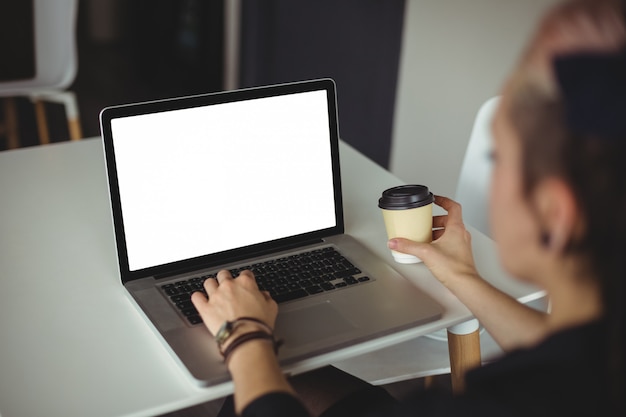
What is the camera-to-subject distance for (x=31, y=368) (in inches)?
42.5

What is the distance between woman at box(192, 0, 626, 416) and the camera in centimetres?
68

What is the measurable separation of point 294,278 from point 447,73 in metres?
1.71

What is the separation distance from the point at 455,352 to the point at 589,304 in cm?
60

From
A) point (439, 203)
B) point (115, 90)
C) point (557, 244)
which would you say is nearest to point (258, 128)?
point (439, 203)

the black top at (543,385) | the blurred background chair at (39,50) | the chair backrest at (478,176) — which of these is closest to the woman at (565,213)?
the black top at (543,385)

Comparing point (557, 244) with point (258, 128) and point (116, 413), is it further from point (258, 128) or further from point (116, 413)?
point (258, 128)

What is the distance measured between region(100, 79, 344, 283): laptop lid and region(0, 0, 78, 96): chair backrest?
168 cm

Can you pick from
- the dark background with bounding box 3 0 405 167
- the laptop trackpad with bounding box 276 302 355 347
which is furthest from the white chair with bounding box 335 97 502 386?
the dark background with bounding box 3 0 405 167

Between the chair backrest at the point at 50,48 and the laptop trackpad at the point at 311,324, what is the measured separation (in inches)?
76.0

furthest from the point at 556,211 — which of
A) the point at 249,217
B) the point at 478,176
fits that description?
the point at 478,176

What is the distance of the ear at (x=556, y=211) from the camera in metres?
0.70

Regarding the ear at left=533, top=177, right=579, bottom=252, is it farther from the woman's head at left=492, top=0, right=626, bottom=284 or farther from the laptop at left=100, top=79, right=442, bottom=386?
the laptop at left=100, top=79, right=442, bottom=386

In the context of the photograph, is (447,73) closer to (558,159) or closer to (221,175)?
(221,175)

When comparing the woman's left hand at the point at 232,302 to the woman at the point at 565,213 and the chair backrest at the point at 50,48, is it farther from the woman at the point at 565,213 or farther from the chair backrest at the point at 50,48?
the chair backrest at the point at 50,48
